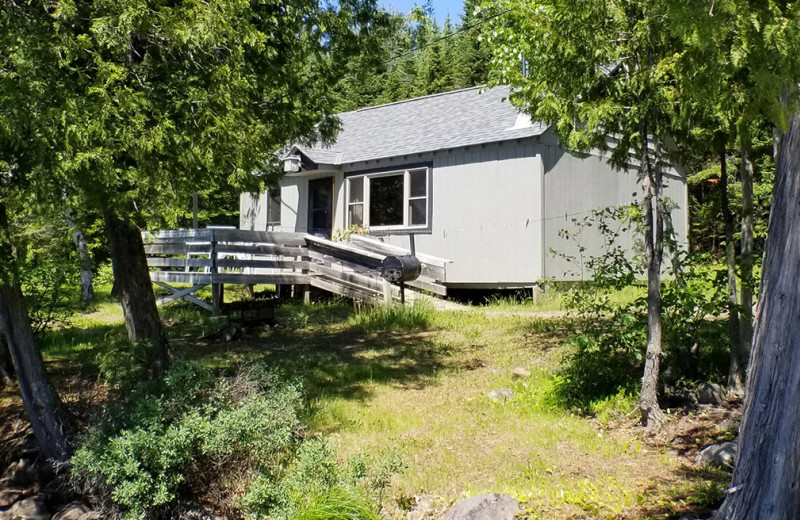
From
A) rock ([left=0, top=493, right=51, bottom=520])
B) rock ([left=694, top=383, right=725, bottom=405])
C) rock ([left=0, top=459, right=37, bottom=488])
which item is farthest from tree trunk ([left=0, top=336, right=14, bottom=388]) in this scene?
rock ([left=694, top=383, right=725, bottom=405])

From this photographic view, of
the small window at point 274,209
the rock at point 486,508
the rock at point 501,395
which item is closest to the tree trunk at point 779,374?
the rock at point 486,508

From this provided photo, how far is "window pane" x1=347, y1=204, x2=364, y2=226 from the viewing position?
15906 millimetres

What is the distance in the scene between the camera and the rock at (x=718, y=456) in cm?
468

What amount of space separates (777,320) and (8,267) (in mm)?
5088

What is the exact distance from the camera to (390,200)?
15.5 metres

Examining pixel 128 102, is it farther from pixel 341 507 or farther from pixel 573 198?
pixel 573 198

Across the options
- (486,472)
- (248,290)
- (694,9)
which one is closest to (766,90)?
(694,9)

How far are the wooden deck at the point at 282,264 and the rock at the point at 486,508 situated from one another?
25.7 ft

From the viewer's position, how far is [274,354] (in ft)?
28.7

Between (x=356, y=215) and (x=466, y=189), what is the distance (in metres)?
3.24

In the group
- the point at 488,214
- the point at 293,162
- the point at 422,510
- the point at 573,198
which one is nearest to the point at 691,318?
the point at 422,510

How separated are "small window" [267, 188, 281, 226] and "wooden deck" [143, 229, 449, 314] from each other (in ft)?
13.6

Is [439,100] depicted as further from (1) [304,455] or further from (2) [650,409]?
(1) [304,455]

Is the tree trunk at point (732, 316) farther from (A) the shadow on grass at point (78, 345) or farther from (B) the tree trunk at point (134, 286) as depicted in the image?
(A) the shadow on grass at point (78, 345)
